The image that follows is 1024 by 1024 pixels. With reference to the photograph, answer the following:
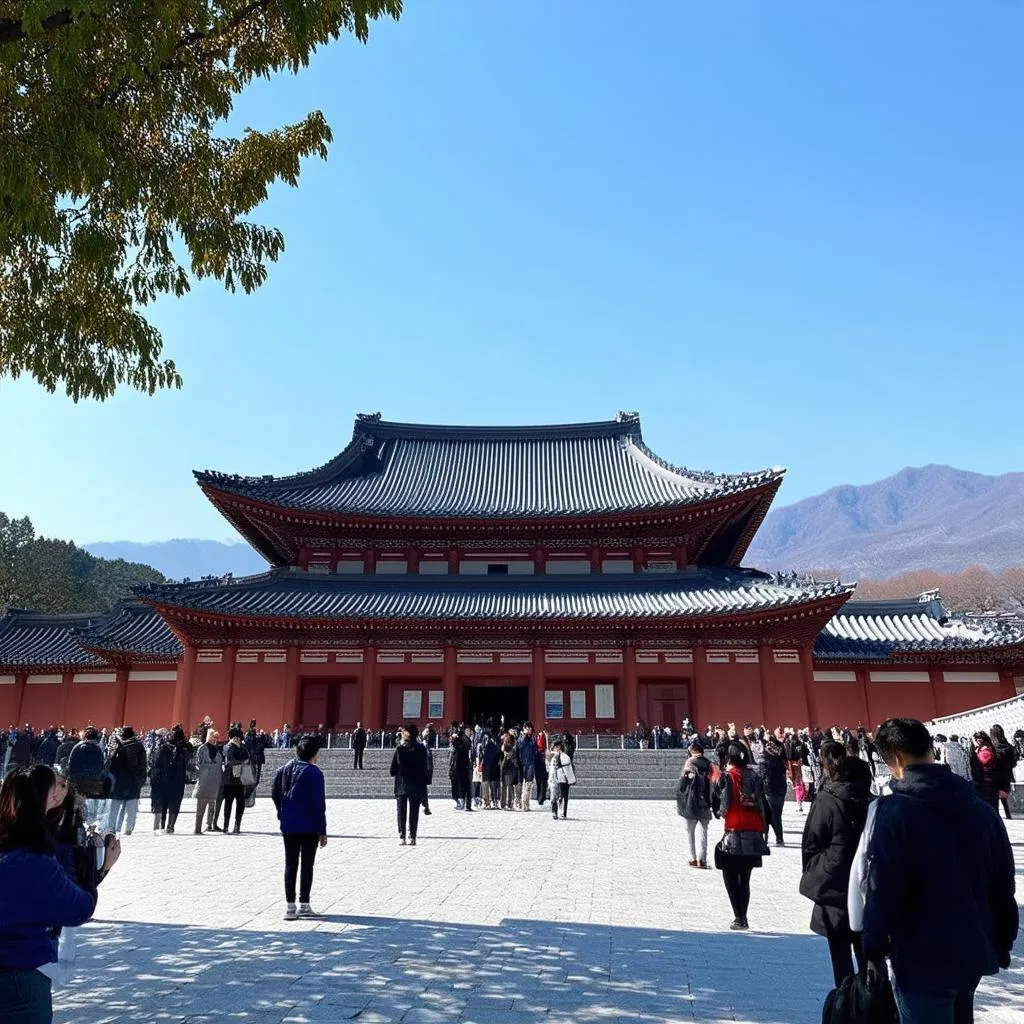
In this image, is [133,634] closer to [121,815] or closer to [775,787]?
[121,815]

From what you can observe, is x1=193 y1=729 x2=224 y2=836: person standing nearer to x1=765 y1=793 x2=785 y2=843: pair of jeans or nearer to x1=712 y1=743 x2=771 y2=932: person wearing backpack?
x1=765 y1=793 x2=785 y2=843: pair of jeans

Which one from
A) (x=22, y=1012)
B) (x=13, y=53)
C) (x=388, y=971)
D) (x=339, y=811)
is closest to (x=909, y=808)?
Answer: (x=22, y=1012)

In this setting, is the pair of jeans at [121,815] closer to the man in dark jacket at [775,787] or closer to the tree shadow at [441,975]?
the tree shadow at [441,975]

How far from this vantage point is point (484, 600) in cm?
2738

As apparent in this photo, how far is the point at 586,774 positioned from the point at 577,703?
17.2 feet

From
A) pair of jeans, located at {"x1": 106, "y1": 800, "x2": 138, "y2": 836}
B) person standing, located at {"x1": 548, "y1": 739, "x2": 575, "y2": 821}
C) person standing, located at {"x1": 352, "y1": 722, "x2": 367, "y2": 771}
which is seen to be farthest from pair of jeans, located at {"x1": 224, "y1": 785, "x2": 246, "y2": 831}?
person standing, located at {"x1": 352, "y1": 722, "x2": 367, "y2": 771}

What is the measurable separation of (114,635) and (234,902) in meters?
24.9

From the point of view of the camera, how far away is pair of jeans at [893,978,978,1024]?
10.8 ft

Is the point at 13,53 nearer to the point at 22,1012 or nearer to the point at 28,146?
the point at 28,146

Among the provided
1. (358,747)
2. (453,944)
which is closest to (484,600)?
(358,747)

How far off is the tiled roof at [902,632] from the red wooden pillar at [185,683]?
22020 mm

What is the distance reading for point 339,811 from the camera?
17438 millimetres

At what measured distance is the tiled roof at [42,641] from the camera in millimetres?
31062

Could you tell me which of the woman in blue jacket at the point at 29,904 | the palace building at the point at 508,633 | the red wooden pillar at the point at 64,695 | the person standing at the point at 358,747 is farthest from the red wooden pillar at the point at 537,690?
the woman in blue jacket at the point at 29,904
